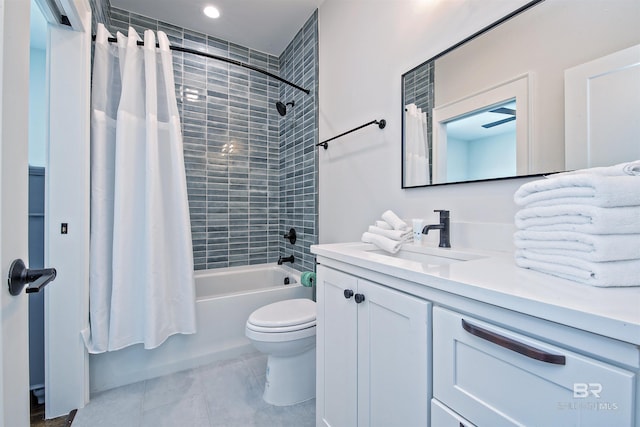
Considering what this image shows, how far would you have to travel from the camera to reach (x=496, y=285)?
1.82 ft

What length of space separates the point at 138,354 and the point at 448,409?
1.89 metres

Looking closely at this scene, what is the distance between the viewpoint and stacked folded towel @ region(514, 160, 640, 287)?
53 cm

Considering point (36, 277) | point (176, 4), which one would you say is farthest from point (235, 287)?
point (176, 4)

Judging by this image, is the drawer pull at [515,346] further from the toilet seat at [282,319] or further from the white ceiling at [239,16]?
the white ceiling at [239,16]

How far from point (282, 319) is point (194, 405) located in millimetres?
680

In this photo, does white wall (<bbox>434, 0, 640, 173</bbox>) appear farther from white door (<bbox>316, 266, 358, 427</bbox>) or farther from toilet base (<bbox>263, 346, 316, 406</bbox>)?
toilet base (<bbox>263, 346, 316, 406</bbox>)

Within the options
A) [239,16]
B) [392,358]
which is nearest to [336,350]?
[392,358]

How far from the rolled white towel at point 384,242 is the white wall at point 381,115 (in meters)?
0.23

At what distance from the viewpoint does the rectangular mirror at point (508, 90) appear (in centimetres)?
83

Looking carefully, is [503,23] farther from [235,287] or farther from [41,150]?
[41,150]

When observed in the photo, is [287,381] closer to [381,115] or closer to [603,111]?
[381,115]

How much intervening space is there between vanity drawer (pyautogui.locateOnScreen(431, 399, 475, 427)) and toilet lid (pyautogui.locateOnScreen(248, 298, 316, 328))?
910 mm

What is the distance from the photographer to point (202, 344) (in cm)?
191

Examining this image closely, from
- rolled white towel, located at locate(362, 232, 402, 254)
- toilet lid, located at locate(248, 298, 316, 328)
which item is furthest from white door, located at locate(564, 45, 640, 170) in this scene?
toilet lid, located at locate(248, 298, 316, 328)
